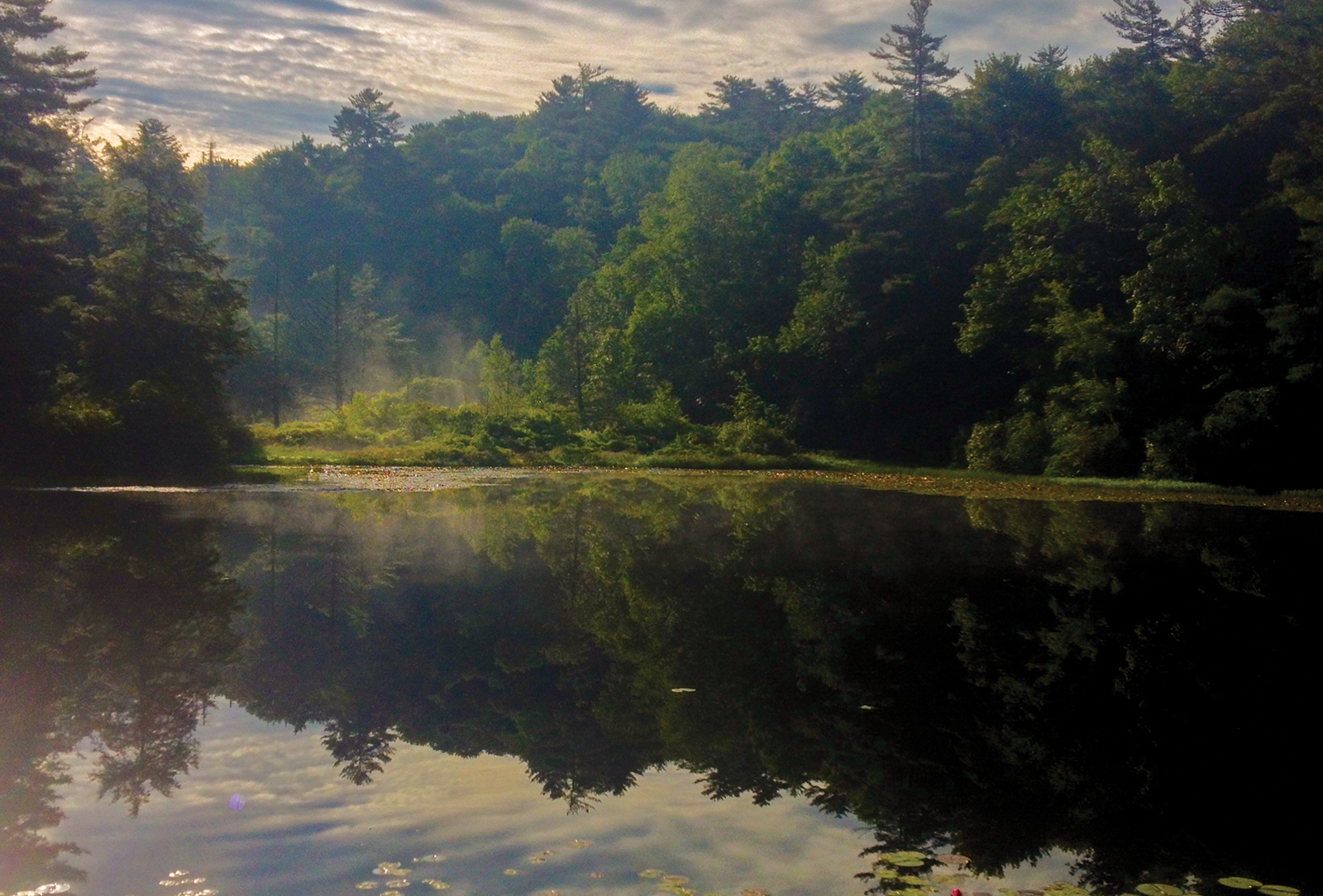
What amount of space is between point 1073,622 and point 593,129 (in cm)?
11753

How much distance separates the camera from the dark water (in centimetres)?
623

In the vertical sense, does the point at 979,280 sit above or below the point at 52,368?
above

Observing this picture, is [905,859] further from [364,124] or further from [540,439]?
[364,124]

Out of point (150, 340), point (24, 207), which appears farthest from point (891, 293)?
point (24, 207)

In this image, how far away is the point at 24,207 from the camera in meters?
34.8

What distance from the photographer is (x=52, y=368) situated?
3828cm

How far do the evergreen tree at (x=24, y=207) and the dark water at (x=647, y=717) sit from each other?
20.0m

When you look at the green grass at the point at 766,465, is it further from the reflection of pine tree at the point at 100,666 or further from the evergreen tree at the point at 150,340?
the reflection of pine tree at the point at 100,666

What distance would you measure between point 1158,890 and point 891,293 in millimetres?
44437

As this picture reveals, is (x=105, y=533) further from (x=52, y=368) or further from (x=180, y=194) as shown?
(x=180, y=194)

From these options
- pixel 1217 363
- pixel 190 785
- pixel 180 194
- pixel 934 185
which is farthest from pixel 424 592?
pixel 180 194

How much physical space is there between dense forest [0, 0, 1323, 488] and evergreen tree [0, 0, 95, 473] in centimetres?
13

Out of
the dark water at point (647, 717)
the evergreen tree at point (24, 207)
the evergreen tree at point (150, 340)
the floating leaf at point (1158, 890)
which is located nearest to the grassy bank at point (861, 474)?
the evergreen tree at point (150, 340)

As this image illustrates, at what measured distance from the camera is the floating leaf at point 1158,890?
578cm
